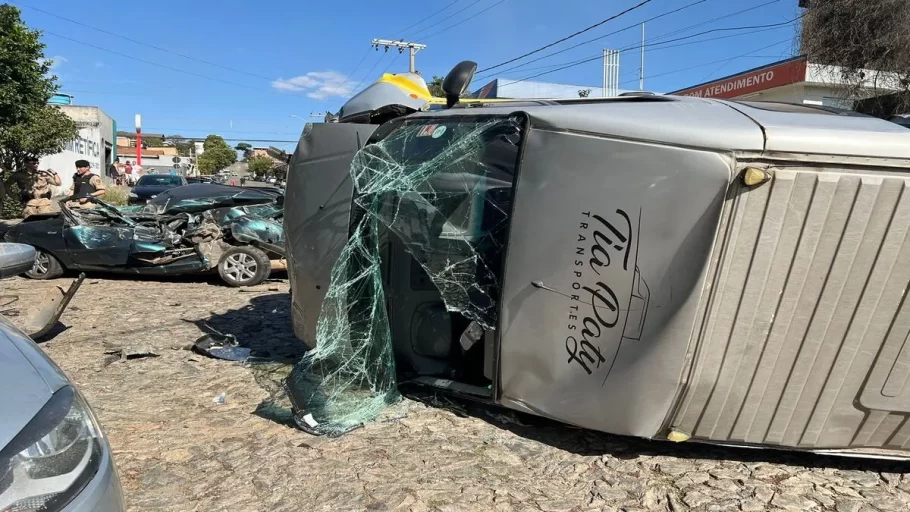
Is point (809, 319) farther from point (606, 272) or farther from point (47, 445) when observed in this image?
point (47, 445)

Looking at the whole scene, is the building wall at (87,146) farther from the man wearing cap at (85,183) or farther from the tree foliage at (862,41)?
the tree foliage at (862,41)

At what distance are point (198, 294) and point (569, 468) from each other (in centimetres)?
587

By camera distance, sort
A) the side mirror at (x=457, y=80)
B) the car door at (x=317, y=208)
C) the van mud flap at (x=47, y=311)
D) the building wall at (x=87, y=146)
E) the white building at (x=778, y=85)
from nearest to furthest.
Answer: the car door at (x=317, y=208) → the side mirror at (x=457, y=80) → the van mud flap at (x=47, y=311) → the white building at (x=778, y=85) → the building wall at (x=87, y=146)

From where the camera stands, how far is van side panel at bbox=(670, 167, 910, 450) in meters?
2.49

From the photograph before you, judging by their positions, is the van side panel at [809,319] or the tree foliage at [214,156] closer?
the van side panel at [809,319]

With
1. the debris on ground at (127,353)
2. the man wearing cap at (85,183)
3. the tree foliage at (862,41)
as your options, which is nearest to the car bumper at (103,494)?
the debris on ground at (127,353)

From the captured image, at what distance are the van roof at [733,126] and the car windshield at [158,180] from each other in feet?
75.6

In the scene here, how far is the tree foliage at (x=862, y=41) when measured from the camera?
9.73 meters

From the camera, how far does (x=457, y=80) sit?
4004mm

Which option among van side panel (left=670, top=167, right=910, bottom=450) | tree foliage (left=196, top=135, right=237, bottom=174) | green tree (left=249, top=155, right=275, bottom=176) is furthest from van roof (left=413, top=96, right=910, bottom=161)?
tree foliage (left=196, top=135, right=237, bottom=174)

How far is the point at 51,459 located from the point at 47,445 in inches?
1.7

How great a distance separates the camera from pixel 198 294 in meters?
7.50

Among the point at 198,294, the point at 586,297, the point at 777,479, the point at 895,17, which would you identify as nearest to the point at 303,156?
the point at 586,297

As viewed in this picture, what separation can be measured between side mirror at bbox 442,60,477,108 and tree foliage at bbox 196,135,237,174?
253 feet
